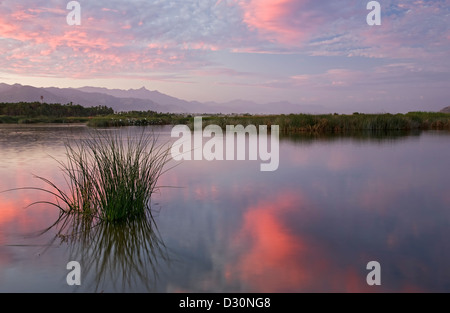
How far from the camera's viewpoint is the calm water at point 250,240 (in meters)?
3.12

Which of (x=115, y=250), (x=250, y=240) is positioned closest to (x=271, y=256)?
(x=250, y=240)

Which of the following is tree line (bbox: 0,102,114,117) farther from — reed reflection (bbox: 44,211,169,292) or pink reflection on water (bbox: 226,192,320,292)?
pink reflection on water (bbox: 226,192,320,292)

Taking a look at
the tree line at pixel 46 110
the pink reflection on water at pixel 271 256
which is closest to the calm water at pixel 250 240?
the pink reflection on water at pixel 271 256

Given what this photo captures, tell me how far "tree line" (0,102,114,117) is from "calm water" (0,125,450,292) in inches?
1729

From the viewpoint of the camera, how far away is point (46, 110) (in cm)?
4766

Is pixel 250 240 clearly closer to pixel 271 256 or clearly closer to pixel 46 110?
pixel 271 256

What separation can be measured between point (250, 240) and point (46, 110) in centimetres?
4999

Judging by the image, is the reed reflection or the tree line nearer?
the reed reflection

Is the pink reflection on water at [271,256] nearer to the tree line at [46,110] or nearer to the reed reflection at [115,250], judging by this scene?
the reed reflection at [115,250]

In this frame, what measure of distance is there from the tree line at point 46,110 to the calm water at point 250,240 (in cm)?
4391

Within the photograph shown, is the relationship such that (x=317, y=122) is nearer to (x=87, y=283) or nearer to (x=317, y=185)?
(x=317, y=185)

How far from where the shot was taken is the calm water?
312 cm

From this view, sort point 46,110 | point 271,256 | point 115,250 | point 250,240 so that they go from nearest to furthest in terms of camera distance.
→ point 271,256
point 115,250
point 250,240
point 46,110

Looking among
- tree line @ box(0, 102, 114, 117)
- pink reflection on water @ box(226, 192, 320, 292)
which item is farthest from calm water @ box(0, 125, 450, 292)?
tree line @ box(0, 102, 114, 117)
